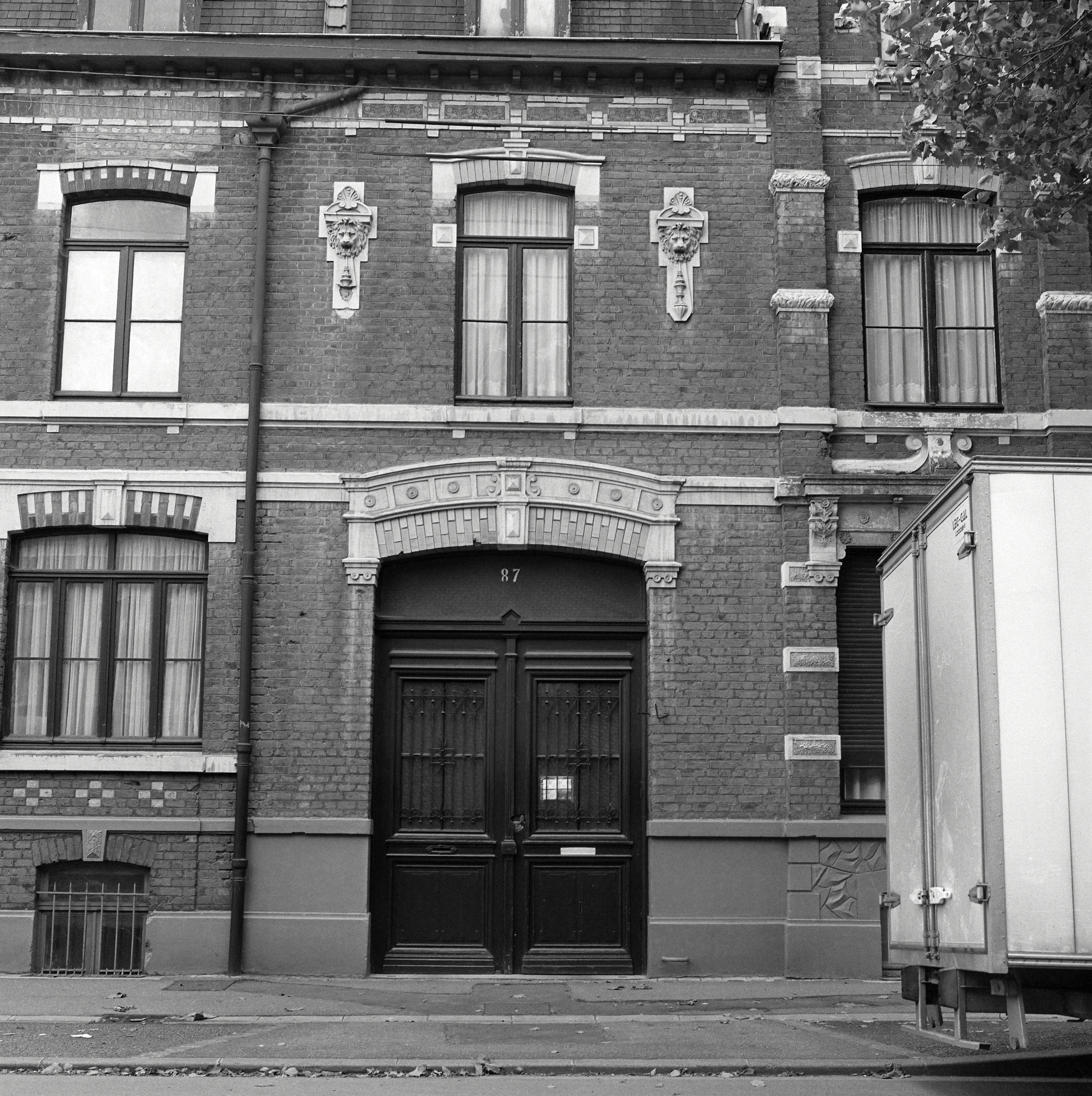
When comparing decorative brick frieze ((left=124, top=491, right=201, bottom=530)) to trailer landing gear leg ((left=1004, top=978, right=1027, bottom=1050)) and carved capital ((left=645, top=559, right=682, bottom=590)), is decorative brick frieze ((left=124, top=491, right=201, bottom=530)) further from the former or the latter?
trailer landing gear leg ((left=1004, top=978, right=1027, bottom=1050))

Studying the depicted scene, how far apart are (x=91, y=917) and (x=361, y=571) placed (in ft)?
13.0

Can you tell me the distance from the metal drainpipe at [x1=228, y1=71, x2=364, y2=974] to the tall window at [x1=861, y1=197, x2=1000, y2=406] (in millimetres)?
5364

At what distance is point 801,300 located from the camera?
14.1 metres

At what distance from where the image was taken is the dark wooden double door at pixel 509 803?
13.7 meters

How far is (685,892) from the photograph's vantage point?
44.1 ft

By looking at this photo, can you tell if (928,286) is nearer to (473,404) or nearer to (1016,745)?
(473,404)

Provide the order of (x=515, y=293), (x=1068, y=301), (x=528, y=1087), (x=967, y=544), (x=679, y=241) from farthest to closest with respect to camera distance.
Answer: (x=515, y=293) < (x=679, y=241) < (x=1068, y=301) < (x=528, y=1087) < (x=967, y=544)

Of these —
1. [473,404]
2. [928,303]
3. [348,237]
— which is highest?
[348,237]

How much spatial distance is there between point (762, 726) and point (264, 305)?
20.0 feet

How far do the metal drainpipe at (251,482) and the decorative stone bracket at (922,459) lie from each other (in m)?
5.42

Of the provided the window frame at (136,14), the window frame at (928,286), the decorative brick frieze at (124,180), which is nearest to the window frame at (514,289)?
the decorative brick frieze at (124,180)

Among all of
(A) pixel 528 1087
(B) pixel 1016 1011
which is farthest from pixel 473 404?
(B) pixel 1016 1011

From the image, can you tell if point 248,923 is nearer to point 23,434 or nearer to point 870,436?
point 23,434

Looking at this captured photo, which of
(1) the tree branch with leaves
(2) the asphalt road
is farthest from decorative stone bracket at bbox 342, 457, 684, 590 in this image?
(2) the asphalt road
